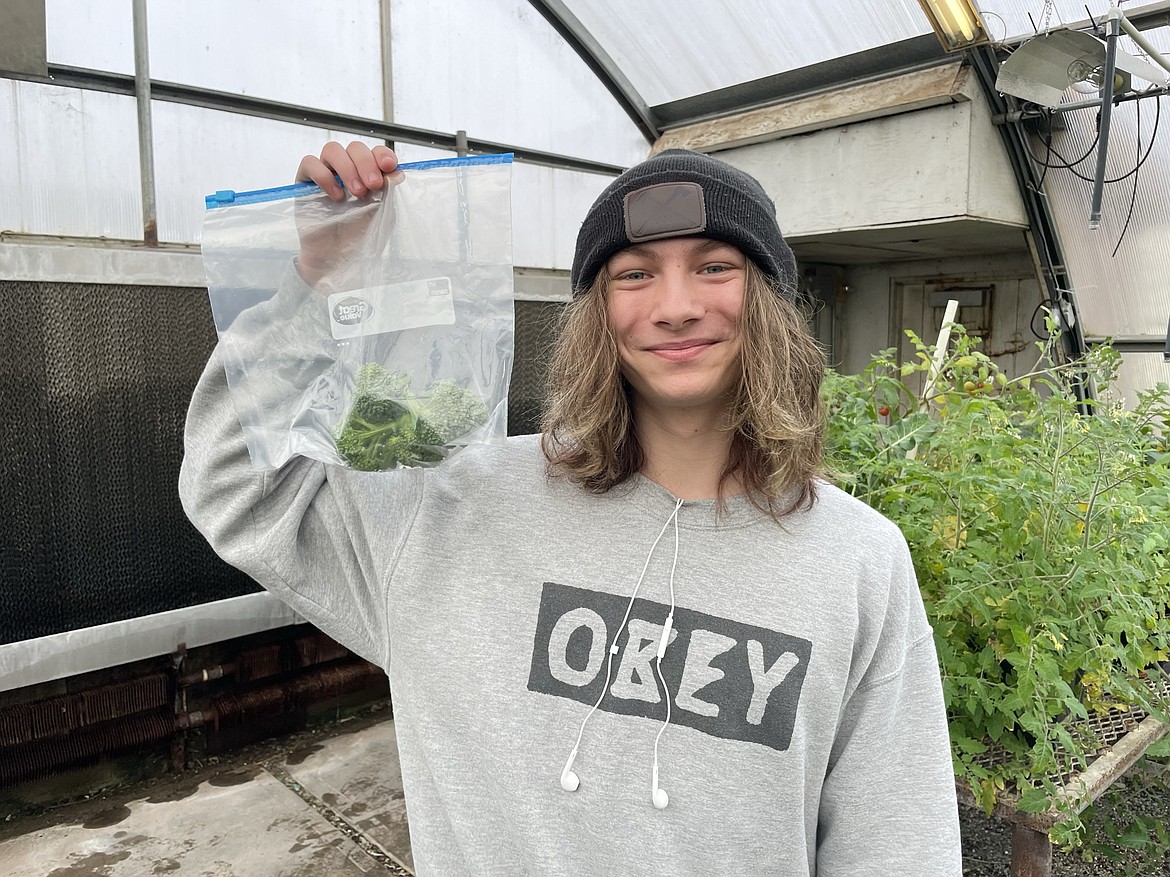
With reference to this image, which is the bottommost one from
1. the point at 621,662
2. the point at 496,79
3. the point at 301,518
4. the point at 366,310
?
the point at 621,662

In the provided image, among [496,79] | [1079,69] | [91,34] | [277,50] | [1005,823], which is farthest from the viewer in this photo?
[496,79]

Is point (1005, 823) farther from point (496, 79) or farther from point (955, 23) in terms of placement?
point (496, 79)

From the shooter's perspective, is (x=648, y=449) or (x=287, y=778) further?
(x=287, y=778)

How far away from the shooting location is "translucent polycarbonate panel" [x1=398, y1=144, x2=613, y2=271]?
4703 mm

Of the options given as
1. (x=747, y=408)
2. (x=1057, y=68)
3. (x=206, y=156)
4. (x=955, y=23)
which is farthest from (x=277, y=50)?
(x=1057, y=68)

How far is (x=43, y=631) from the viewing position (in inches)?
112

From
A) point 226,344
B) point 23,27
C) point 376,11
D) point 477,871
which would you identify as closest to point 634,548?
point 477,871

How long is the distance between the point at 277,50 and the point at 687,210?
11.0 feet

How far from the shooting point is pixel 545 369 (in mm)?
2738

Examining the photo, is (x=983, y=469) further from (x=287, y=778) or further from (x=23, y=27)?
(x=23, y=27)

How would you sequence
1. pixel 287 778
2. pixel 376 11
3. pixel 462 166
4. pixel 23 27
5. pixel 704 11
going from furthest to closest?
1. pixel 704 11
2. pixel 376 11
3. pixel 287 778
4. pixel 23 27
5. pixel 462 166

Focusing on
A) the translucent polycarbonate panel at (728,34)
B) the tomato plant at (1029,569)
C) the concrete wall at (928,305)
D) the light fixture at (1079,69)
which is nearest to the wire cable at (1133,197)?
the light fixture at (1079,69)

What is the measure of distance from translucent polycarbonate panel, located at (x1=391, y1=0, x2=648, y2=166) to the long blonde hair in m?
3.49

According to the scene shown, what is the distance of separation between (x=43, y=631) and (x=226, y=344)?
2.38 m
